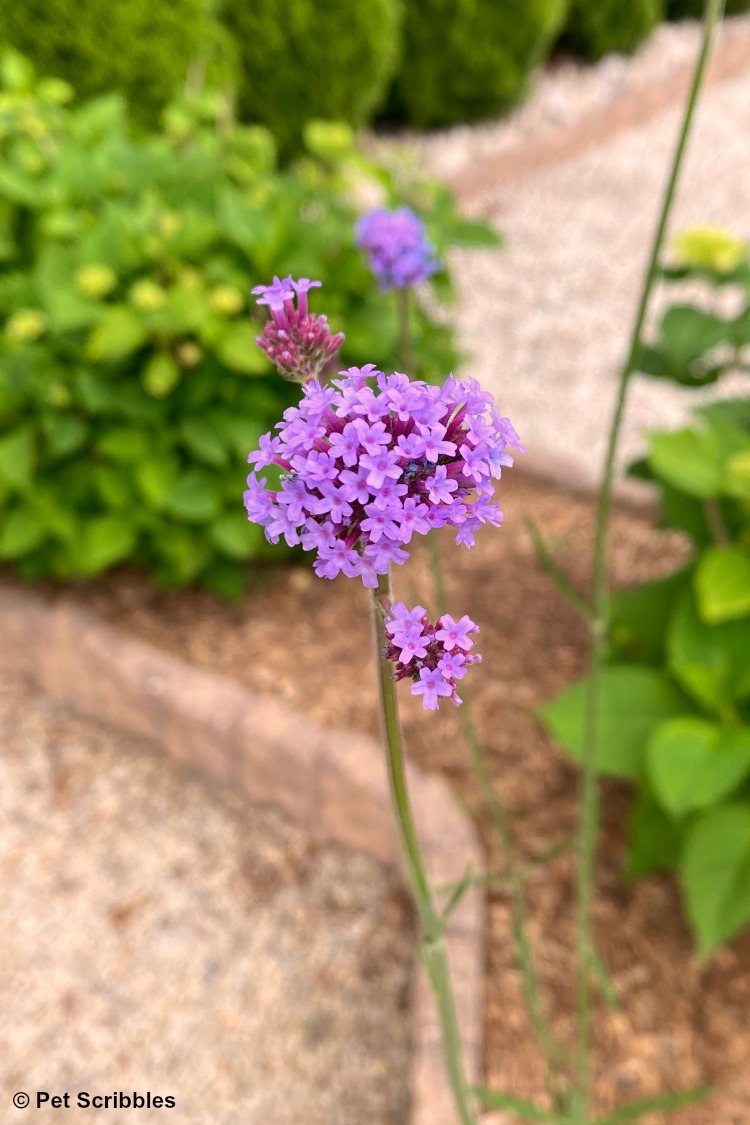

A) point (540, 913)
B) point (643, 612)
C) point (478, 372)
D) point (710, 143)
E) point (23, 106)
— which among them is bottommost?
point (540, 913)

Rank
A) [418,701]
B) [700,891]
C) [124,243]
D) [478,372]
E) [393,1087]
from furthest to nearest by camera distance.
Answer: [478,372]
[418,701]
[124,243]
[393,1087]
[700,891]

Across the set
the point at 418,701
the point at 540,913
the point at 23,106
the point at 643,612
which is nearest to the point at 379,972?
the point at 540,913

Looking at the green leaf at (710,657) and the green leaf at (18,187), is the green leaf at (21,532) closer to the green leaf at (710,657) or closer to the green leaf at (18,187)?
the green leaf at (18,187)

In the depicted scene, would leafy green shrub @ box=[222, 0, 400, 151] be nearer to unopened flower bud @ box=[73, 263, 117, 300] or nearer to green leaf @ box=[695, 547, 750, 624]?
unopened flower bud @ box=[73, 263, 117, 300]

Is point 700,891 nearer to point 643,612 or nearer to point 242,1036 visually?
point 643,612

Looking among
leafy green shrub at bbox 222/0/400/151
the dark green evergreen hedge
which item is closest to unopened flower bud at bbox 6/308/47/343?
leafy green shrub at bbox 222/0/400/151
